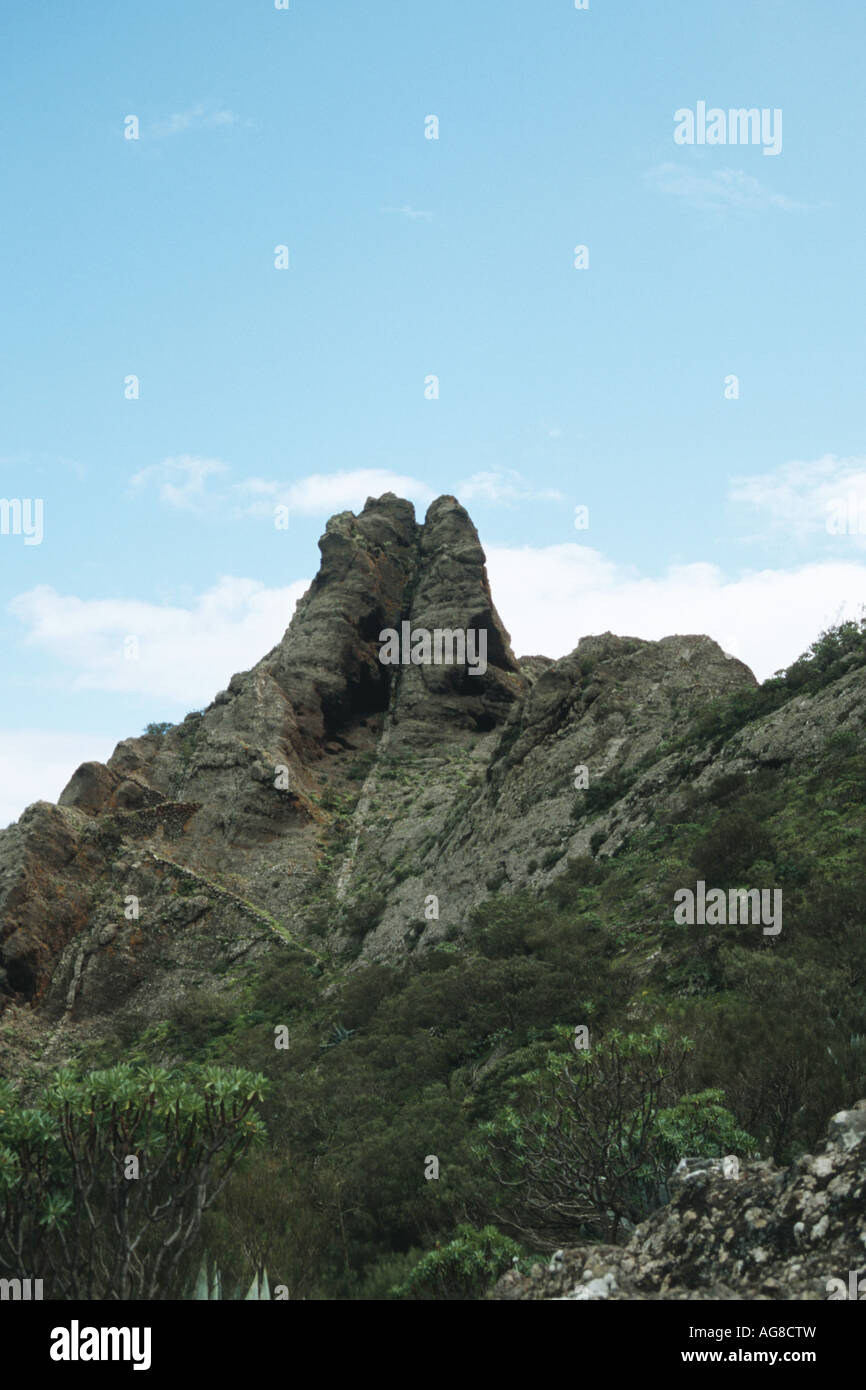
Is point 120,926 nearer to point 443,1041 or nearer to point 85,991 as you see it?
point 85,991

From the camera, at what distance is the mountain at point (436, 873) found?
1870cm

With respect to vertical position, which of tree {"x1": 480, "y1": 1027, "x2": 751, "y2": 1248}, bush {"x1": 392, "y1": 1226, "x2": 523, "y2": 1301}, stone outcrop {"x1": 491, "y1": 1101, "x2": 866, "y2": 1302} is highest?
stone outcrop {"x1": 491, "y1": 1101, "x2": 866, "y2": 1302}

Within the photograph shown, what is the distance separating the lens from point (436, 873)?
44.8m

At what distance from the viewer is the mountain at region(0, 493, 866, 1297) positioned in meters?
18.7

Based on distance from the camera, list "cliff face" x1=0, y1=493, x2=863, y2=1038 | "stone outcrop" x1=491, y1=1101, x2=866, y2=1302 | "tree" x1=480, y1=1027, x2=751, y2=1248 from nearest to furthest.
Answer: "stone outcrop" x1=491, y1=1101, x2=866, y2=1302 → "tree" x1=480, y1=1027, x2=751, y2=1248 → "cliff face" x1=0, y1=493, x2=863, y2=1038

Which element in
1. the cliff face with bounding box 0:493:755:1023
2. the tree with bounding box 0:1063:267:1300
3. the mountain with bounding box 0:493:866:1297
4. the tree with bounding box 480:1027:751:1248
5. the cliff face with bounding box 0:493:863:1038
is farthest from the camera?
the cliff face with bounding box 0:493:755:1023

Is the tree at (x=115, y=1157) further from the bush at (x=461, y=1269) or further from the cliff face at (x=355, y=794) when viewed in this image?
the cliff face at (x=355, y=794)

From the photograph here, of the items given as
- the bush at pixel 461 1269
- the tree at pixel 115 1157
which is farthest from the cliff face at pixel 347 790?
the tree at pixel 115 1157

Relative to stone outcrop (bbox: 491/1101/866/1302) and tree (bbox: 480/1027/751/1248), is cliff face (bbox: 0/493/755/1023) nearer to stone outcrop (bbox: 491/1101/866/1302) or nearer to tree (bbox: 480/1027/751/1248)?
tree (bbox: 480/1027/751/1248)

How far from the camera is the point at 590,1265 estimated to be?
26.2 feet

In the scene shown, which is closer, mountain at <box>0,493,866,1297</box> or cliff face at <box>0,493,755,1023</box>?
mountain at <box>0,493,866,1297</box>

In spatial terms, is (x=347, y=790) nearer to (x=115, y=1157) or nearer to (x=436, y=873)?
(x=436, y=873)

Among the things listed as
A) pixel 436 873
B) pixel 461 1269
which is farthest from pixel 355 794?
pixel 461 1269

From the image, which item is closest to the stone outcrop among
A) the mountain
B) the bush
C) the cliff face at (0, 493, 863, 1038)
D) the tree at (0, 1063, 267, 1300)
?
the bush
